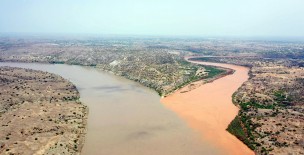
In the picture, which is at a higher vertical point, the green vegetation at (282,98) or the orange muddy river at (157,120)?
the green vegetation at (282,98)

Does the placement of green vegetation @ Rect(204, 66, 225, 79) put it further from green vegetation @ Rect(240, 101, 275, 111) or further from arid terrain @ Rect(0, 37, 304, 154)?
green vegetation @ Rect(240, 101, 275, 111)

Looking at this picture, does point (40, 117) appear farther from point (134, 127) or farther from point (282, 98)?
point (282, 98)

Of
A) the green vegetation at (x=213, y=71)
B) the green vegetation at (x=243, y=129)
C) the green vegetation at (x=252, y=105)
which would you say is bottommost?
the green vegetation at (x=243, y=129)

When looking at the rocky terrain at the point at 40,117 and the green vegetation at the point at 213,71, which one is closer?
the rocky terrain at the point at 40,117

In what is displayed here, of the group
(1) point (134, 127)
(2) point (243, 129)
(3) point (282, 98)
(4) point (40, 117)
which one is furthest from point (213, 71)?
(4) point (40, 117)

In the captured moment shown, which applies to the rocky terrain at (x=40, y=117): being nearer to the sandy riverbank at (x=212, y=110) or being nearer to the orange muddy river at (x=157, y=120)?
the orange muddy river at (x=157, y=120)

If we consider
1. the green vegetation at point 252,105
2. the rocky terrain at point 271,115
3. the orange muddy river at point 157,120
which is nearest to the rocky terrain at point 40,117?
the orange muddy river at point 157,120
